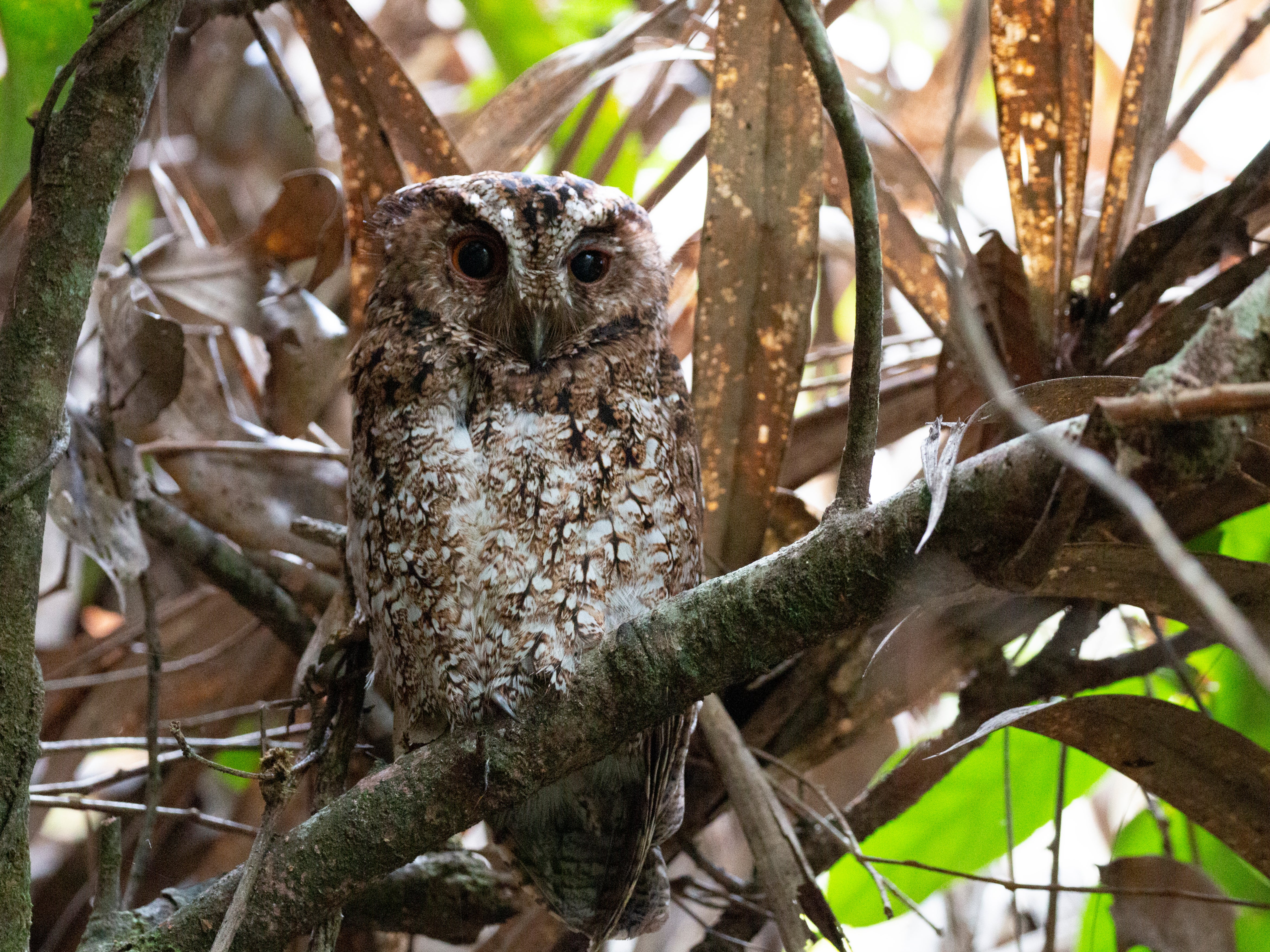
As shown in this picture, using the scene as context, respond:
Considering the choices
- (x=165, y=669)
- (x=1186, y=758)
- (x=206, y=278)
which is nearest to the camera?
(x=1186, y=758)

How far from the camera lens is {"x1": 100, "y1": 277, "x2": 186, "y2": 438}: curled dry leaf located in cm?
177

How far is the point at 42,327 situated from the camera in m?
Result: 1.19

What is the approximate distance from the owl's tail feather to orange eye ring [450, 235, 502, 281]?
31.6 inches

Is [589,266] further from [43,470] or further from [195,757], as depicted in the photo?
[195,757]

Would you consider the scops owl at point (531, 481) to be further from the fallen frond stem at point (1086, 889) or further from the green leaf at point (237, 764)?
the green leaf at point (237, 764)

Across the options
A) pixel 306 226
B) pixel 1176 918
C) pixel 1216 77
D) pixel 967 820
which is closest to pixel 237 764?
pixel 306 226

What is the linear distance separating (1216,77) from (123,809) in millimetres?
2225

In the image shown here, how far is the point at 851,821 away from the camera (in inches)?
73.5

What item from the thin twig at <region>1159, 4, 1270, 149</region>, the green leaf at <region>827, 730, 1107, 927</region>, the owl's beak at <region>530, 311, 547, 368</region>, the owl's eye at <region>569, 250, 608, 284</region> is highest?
the thin twig at <region>1159, 4, 1270, 149</region>

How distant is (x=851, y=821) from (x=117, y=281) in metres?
1.64

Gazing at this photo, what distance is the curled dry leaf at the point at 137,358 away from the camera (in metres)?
1.77

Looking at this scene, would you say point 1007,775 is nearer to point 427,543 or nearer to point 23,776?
point 427,543

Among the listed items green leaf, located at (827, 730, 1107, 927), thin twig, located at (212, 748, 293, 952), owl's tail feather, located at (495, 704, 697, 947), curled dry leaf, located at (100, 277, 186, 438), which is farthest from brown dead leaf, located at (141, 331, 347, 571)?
green leaf, located at (827, 730, 1107, 927)

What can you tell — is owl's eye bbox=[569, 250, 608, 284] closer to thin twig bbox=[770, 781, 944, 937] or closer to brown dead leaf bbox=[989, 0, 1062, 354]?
brown dead leaf bbox=[989, 0, 1062, 354]
